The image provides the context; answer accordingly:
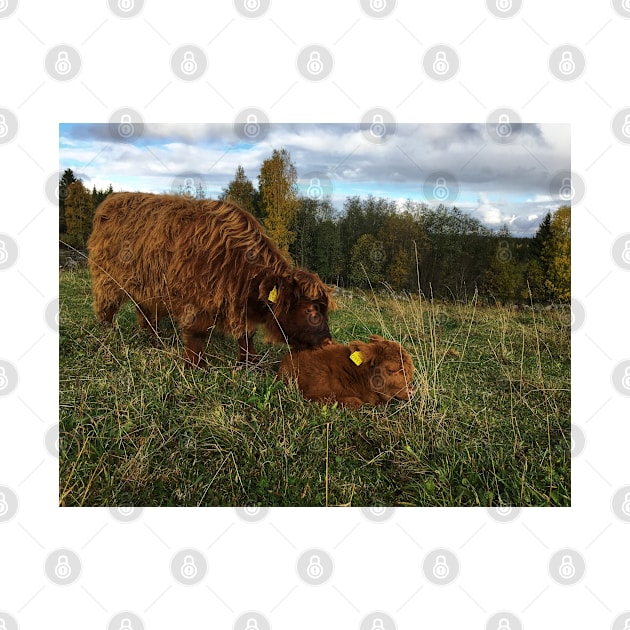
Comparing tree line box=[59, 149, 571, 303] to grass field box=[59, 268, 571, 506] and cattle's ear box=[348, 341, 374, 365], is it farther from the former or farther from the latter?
cattle's ear box=[348, 341, 374, 365]

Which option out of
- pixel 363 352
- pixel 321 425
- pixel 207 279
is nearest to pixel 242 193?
pixel 207 279

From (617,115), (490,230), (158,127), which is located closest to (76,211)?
(158,127)

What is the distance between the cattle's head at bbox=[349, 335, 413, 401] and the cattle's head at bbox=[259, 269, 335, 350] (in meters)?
0.39

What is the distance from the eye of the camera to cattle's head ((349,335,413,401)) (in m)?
3.68

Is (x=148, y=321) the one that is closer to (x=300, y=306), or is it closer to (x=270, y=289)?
(x=270, y=289)

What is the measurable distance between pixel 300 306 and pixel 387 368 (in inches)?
35.0

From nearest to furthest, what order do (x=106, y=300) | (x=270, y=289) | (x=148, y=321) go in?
(x=270, y=289), (x=148, y=321), (x=106, y=300)

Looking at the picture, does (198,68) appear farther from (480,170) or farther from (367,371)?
(367,371)

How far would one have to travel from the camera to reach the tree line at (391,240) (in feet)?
12.3

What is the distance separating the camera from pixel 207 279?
4.18 meters

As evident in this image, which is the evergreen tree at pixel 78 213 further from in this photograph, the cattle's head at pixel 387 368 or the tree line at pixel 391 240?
the cattle's head at pixel 387 368

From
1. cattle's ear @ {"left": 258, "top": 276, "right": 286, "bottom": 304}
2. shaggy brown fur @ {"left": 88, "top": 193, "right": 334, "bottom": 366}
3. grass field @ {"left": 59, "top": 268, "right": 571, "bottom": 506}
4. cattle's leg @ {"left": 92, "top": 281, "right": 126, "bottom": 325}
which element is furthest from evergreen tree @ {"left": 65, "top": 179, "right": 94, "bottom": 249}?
cattle's ear @ {"left": 258, "top": 276, "right": 286, "bottom": 304}

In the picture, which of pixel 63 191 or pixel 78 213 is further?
pixel 78 213

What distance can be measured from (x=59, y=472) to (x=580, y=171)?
428 cm
